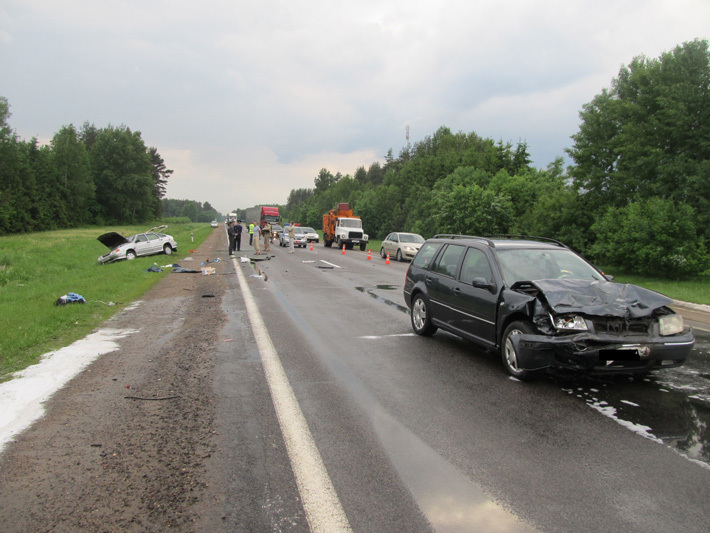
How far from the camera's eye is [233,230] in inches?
999

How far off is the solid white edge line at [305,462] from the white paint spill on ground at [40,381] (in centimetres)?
213

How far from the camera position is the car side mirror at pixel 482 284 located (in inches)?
229

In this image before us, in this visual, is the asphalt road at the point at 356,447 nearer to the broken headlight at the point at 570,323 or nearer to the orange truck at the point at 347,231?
the broken headlight at the point at 570,323

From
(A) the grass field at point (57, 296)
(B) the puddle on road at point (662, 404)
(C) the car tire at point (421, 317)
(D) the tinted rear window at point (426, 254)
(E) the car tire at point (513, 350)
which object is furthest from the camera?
(D) the tinted rear window at point (426, 254)

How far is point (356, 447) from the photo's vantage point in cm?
363

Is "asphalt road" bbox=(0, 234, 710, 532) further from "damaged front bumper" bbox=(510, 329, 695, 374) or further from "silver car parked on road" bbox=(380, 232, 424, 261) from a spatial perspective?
"silver car parked on road" bbox=(380, 232, 424, 261)

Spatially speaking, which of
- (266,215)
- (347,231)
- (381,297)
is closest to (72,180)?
(266,215)

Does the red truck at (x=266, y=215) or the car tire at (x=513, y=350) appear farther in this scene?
the red truck at (x=266, y=215)

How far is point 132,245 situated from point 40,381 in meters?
19.7

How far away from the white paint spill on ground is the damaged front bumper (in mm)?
4765

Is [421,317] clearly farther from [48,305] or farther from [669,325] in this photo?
[48,305]

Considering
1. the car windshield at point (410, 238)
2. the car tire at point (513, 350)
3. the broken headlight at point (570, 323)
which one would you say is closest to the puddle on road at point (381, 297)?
the car tire at point (513, 350)

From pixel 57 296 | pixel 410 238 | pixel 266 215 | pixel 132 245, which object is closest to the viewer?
pixel 57 296

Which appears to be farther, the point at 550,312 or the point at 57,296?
the point at 57,296
